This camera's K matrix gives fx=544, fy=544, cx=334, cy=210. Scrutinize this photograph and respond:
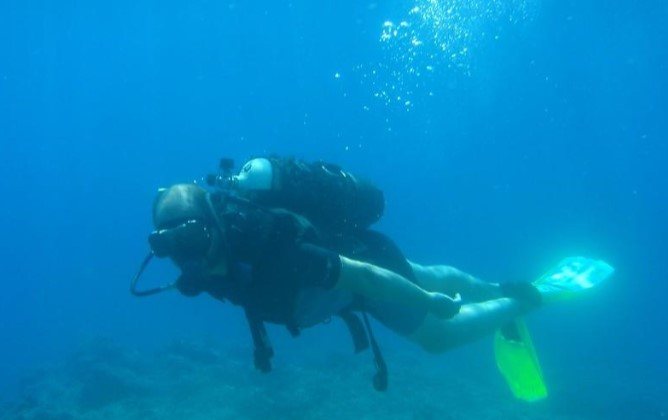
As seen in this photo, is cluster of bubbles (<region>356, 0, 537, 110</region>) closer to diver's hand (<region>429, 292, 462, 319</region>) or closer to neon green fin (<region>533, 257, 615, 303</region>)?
neon green fin (<region>533, 257, 615, 303</region>)

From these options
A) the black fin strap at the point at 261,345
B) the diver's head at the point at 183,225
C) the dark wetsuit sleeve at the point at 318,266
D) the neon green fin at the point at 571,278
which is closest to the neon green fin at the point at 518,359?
the neon green fin at the point at 571,278

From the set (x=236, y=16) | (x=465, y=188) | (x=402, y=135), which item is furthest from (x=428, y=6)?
(x=402, y=135)

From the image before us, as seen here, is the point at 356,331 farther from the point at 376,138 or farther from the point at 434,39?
the point at 376,138

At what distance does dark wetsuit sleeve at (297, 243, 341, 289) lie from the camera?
387 cm

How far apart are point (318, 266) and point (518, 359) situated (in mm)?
4523

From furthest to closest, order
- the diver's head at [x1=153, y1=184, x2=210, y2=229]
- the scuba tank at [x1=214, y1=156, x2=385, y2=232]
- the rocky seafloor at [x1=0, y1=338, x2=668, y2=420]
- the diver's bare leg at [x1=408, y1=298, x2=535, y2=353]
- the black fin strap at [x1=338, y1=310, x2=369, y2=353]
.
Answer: the rocky seafloor at [x1=0, y1=338, x2=668, y2=420] < the diver's bare leg at [x1=408, y1=298, x2=535, y2=353] < the black fin strap at [x1=338, y1=310, x2=369, y2=353] < the scuba tank at [x1=214, y1=156, x2=385, y2=232] < the diver's head at [x1=153, y1=184, x2=210, y2=229]

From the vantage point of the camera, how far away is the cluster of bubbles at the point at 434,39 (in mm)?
44406

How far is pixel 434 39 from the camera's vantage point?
54094 millimetres

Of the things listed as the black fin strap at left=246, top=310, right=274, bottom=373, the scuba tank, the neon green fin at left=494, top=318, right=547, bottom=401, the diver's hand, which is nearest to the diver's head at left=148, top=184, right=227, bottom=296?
the scuba tank

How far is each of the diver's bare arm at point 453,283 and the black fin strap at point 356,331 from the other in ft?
4.33

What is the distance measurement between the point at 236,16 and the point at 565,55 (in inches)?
1333

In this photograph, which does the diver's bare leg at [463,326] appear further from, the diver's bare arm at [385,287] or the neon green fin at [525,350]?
the diver's bare arm at [385,287]

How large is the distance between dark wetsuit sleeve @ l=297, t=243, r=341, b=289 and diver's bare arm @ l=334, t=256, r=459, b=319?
0.48ft

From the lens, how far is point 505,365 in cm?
727
